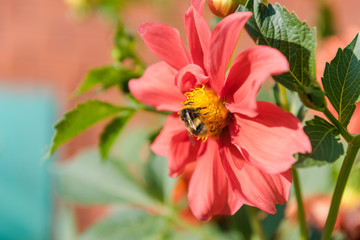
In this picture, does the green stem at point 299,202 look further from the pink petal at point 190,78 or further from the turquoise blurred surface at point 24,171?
the turquoise blurred surface at point 24,171

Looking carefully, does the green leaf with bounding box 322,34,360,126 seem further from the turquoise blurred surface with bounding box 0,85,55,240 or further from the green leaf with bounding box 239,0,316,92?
the turquoise blurred surface with bounding box 0,85,55,240

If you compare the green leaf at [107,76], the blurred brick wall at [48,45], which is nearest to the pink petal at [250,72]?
the green leaf at [107,76]

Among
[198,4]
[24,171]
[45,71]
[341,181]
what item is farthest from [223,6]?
[45,71]

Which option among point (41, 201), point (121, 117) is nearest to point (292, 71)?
point (121, 117)

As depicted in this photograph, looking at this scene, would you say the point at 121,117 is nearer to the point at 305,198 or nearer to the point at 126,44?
the point at 126,44

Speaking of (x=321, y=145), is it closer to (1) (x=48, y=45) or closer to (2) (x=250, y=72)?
(2) (x=250, y=72)

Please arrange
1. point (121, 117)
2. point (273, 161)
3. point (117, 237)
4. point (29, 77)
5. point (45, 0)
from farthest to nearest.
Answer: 1. point (45, 0)
2. point (29, 77)
3. point (117, 237)
4. point (121, 117)
5. point (273, 161)
